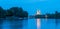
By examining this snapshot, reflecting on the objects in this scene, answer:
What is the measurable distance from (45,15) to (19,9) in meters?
44.2

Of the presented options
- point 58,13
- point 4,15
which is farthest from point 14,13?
point 58,13

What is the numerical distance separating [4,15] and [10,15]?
4.48m

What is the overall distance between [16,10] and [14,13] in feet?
12.7

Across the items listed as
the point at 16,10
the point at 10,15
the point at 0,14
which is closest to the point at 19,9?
the point at 16,10

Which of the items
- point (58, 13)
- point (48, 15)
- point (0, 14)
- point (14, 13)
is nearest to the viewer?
point (0, 14)

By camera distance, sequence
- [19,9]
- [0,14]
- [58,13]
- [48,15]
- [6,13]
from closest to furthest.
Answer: [0,14] → [6,13] → [19,9] → [58,13] → [48,15]

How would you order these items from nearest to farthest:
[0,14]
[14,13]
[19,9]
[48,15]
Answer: [0,14], [14,13], [19,9], [48,15]

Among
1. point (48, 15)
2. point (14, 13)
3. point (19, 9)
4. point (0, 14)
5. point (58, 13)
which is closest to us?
point (0, 14)

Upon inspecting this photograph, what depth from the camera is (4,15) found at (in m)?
75.1

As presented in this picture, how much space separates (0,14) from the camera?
236 ft

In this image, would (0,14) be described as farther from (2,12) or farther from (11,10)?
(11,10)

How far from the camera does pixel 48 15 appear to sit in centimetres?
12338

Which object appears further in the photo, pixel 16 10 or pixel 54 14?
pixel 54 14

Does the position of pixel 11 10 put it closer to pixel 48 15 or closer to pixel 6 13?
pixel 6 13
